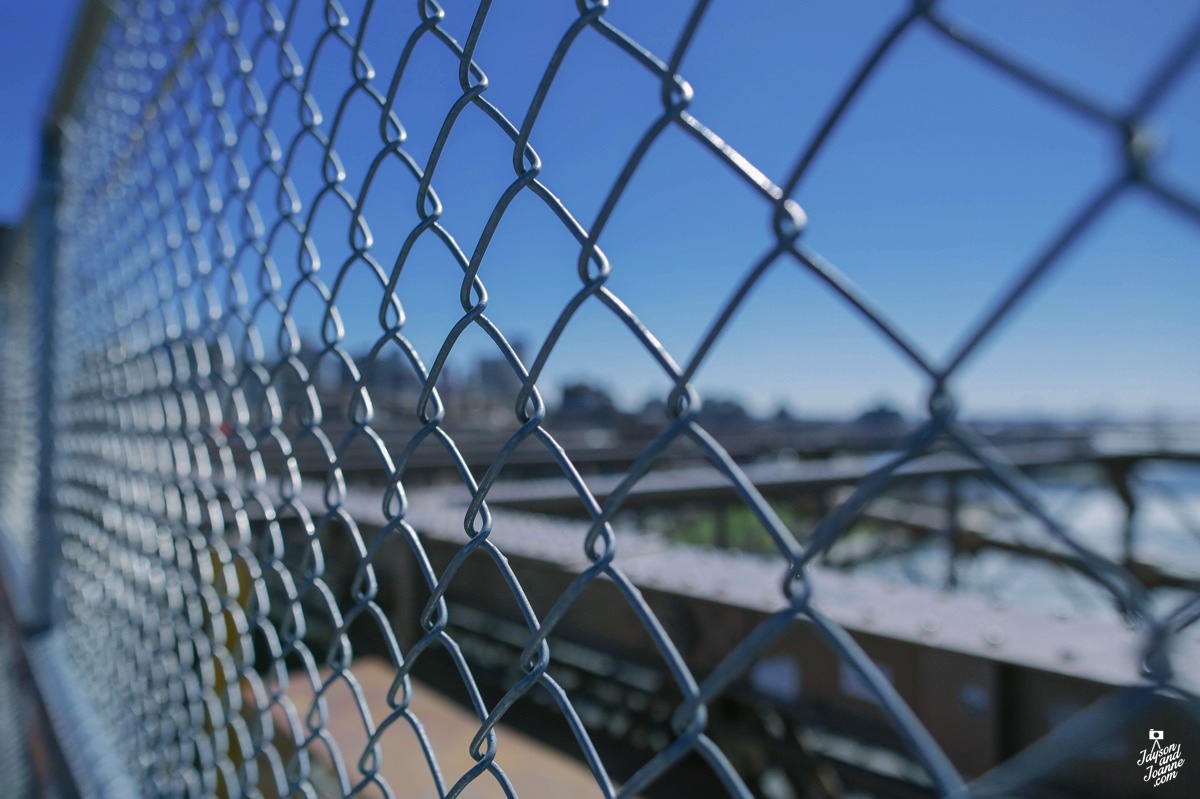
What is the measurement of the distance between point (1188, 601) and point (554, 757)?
1545 mm

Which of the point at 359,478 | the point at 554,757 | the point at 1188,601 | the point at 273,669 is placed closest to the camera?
the point at 1188,601

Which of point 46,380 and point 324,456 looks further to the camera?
point 46,380

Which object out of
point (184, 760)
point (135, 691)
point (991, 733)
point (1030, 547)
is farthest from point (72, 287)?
point (1030, 547)

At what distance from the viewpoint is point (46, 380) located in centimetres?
289

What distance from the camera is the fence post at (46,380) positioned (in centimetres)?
286

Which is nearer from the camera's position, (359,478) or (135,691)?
(135,691)

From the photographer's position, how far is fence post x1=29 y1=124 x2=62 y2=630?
9.37 feet

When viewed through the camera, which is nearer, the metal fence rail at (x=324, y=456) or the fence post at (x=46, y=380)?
the metal fence rail at (x=324, y=456)

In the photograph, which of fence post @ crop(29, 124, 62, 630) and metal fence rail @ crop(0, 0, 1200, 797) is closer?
metal fence rail @ crop(0, 0, 1200, 797)

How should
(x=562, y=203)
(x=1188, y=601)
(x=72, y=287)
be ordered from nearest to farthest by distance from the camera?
(x=1188, y=601)
(x=562, y=203)
(x=72, y=287)

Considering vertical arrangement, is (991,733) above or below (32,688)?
above

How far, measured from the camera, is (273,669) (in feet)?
4.31

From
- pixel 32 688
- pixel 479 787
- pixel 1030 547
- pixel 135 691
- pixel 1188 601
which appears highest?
pixel 1030 547

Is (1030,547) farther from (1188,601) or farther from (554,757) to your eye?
(1188,601)
